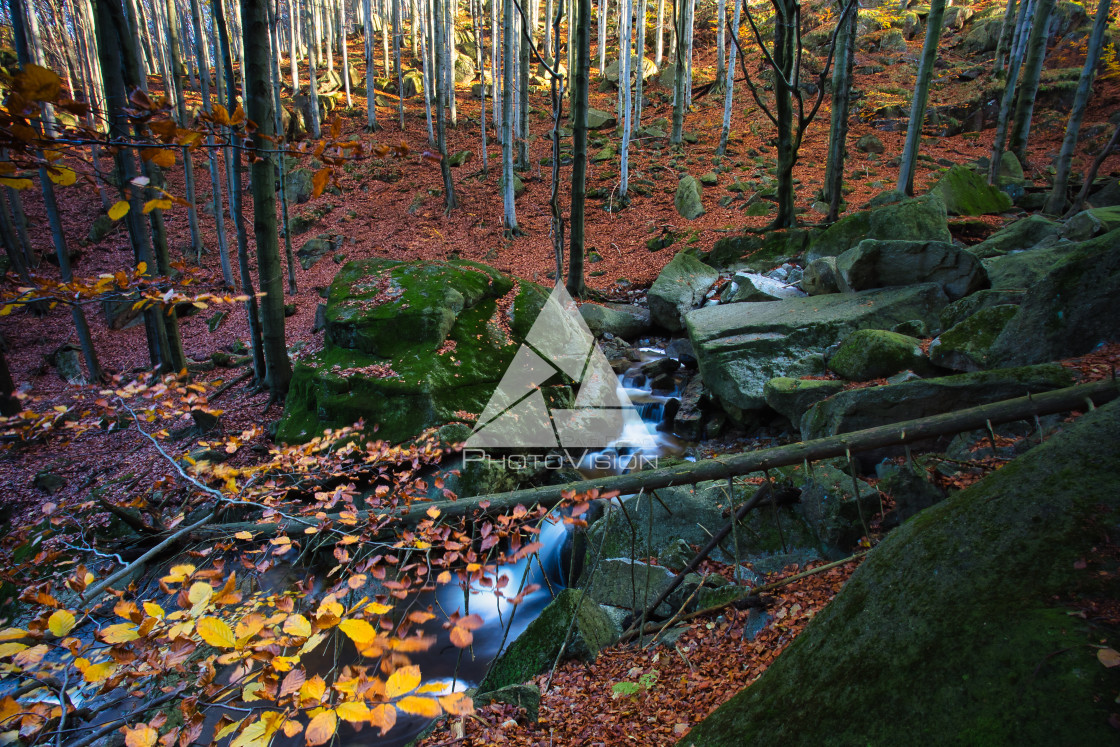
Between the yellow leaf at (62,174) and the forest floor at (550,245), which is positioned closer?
the yellow leaf at (62,174)

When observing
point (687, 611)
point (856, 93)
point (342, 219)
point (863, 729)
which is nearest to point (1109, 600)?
point (863, 729)

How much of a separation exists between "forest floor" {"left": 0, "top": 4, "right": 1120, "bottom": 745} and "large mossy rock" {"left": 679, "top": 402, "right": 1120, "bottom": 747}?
1086 millimetres

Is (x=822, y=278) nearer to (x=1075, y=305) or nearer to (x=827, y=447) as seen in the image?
(x=1075, y=305)

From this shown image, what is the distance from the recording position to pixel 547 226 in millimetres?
17266

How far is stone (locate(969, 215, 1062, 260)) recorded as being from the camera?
7.37 m

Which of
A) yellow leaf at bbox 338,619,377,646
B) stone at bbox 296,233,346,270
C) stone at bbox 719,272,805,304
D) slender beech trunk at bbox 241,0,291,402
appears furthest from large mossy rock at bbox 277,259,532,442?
stone at bbox 296,233,346,270

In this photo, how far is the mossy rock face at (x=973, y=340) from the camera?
15.3ft

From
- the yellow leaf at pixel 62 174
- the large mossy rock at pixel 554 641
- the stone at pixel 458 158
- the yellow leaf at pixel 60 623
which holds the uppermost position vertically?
the stone at pixel 458 158

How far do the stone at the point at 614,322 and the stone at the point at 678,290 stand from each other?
12.8 inches

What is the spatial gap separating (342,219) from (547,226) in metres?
8.05

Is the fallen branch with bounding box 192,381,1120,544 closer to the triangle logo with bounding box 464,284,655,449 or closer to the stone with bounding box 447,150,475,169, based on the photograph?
the triangle logo with bounding box 464,284,655,449

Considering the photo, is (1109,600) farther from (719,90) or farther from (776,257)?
(719,90)

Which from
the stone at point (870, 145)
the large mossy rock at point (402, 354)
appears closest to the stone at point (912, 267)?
the large mossy rock at point (402, 354)

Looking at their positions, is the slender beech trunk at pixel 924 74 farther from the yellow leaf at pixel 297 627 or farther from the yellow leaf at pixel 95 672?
the yellow leaf at pixel 95 672
